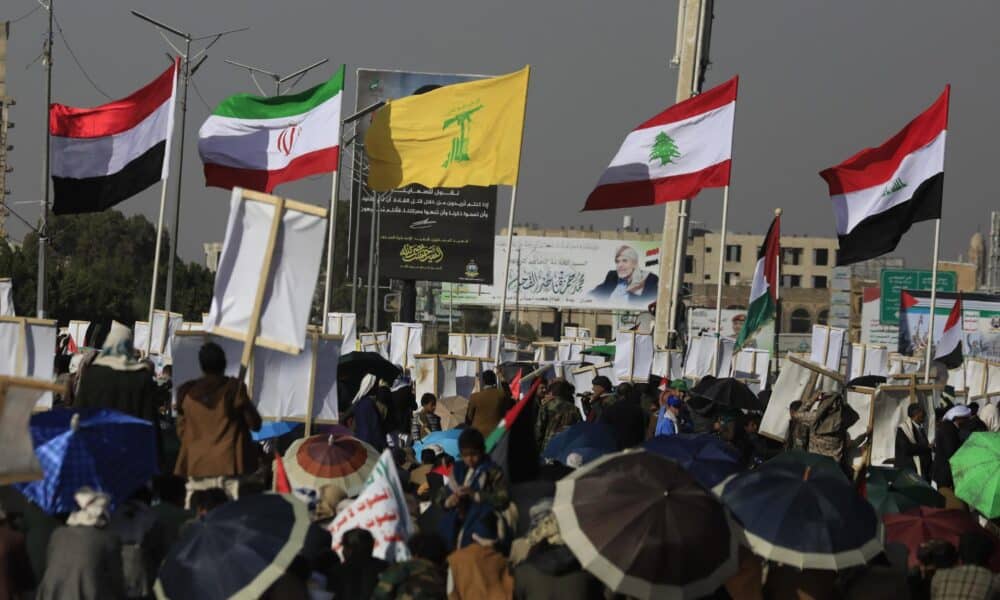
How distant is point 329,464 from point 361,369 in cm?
722

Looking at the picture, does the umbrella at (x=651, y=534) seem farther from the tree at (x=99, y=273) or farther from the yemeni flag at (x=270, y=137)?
the tree at (x=99, y=273)

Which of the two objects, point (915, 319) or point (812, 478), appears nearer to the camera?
point (812, 478)

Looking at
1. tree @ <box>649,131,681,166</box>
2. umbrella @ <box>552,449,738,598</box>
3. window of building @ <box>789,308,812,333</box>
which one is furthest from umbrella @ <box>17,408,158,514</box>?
window of building @ <box>789,308,812,333</box>

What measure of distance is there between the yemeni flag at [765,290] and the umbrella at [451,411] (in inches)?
197

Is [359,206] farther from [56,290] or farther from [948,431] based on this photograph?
[948,431]

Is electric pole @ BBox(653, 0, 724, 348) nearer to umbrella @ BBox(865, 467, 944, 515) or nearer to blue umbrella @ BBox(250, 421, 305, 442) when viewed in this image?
blue umbrella @ BBox(250, 421, 305, 442)

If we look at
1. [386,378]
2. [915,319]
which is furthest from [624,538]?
[915,319]

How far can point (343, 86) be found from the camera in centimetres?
1867

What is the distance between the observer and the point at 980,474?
12.3 metres

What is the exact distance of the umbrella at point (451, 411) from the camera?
59.0 feet

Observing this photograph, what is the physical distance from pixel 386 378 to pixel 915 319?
5492 centimetres

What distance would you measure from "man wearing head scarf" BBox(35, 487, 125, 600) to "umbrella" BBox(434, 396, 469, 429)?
10.1 metres

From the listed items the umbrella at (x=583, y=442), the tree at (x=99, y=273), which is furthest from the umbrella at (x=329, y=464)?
the tree at (x=99, y=273)

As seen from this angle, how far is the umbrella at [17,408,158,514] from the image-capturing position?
341 inches
